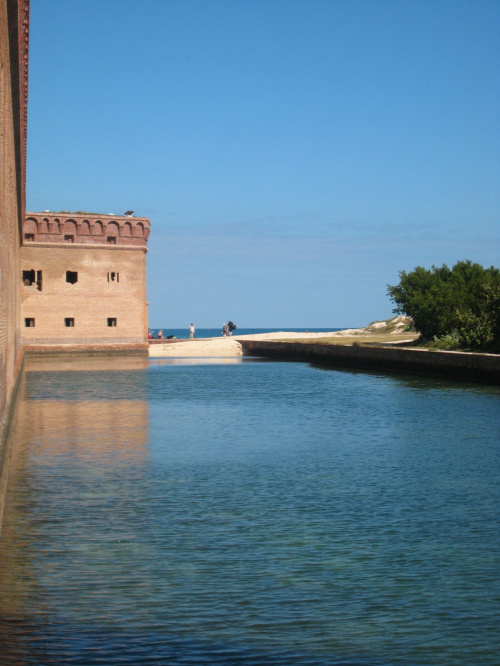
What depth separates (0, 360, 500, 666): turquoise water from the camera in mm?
5215

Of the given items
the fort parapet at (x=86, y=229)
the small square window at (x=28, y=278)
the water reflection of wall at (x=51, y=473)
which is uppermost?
the fort parapet at (x=86, y=229)

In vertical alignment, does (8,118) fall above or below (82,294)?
above

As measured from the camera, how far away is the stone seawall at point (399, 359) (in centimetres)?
2605

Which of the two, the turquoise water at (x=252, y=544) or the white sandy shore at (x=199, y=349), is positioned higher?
the white sandy shore at (x=199, y=349)

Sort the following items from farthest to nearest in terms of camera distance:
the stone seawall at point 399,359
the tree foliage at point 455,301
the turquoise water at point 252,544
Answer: the tree foliage at point 455,301, the stone seawall at point 399,359, the turquoise water at point 252,544

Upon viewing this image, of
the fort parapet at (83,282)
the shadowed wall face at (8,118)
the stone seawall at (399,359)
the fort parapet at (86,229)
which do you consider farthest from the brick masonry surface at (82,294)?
the shadowed wall face at (8,118)

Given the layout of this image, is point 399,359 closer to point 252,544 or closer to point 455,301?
point 455,301

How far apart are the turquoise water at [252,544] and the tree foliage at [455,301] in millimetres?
14857

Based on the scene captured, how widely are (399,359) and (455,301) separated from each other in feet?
18.5

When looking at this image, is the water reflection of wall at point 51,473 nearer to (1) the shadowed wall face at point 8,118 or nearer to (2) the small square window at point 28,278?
(1) the shadowed wall face at point 8,118

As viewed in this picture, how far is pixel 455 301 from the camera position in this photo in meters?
36.8

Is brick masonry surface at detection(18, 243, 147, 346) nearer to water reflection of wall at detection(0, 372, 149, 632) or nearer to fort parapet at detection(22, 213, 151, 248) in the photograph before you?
fort parapet at detection(22, 213, 151, 248)

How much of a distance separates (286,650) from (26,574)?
253 centimetres

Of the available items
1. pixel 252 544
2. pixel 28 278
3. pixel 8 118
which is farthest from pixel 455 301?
pixel 252 544
